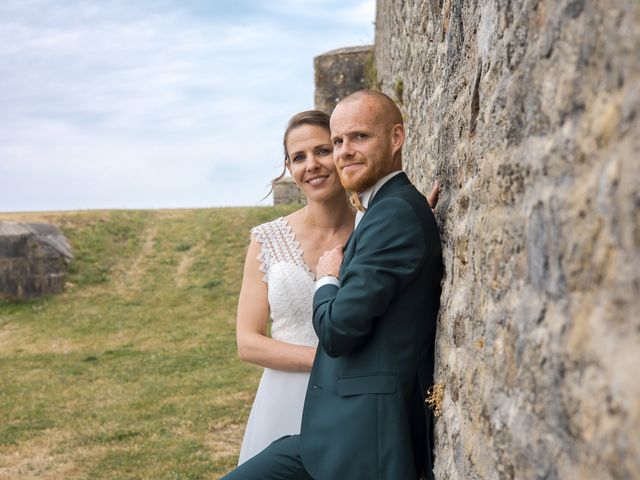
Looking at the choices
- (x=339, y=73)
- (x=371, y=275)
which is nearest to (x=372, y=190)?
(x=371, y=275)

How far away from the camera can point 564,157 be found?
1.48 m

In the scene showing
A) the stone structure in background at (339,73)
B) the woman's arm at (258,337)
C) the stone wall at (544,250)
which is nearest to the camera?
the stone wall at (544,250)

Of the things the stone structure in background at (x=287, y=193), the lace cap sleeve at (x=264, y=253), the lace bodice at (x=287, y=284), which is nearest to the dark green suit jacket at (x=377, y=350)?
the lace bodice at (x=287, y=284)

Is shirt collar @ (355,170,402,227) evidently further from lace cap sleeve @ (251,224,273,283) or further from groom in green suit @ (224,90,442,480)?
lace cap sleeve @ (251,224,273,283)

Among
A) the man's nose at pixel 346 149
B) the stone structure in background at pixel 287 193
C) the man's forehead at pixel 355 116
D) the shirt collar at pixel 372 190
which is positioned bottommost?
the shirt collar at pixel 372 190

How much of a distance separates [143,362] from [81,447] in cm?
364

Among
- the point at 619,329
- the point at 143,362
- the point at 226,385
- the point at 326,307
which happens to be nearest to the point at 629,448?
the point at 619,329

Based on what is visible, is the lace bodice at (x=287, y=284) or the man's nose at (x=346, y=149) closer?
the man's nose at (x=346, y=149)

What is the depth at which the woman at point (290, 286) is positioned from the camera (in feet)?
10.6

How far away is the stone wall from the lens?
122cm

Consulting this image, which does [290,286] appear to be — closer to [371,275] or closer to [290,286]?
[290,286]

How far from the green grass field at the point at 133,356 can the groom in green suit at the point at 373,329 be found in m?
4.20

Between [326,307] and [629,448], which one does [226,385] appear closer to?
[326,307]

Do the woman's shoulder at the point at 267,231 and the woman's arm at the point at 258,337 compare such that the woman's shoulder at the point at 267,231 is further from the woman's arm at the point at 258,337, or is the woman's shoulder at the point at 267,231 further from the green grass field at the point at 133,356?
the green grass field at the point at 133,356
